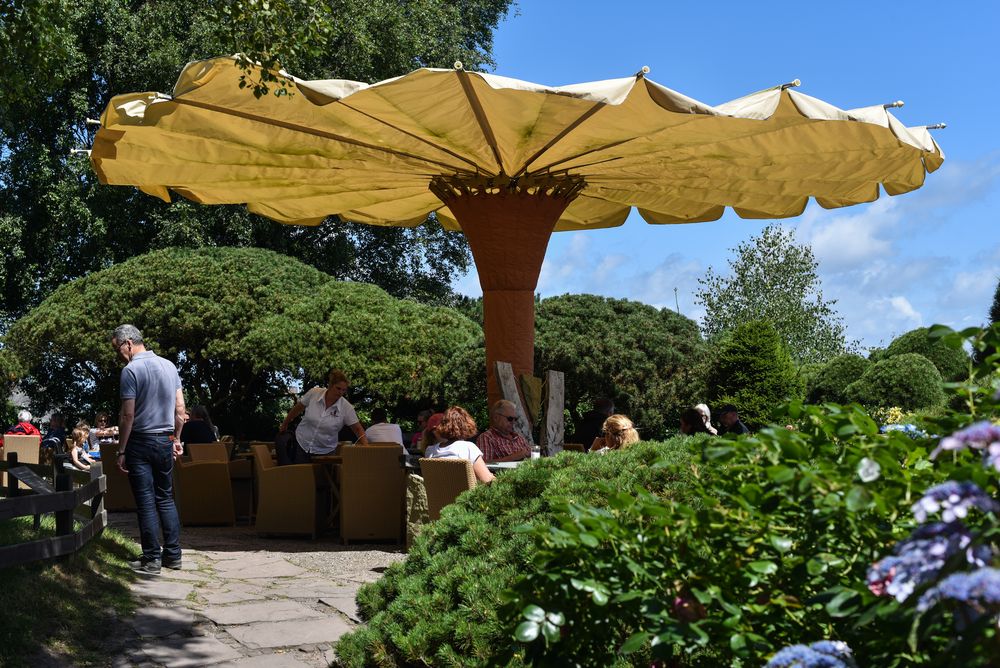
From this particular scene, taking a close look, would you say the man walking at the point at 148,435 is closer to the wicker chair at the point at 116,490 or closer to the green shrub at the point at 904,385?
the wicker chair at the point at 116,490

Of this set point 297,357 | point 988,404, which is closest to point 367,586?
point 988,404

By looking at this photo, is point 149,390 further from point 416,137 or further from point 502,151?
point 502,151

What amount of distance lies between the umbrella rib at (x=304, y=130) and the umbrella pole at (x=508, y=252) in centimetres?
53

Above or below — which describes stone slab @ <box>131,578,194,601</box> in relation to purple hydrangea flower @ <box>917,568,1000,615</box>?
below

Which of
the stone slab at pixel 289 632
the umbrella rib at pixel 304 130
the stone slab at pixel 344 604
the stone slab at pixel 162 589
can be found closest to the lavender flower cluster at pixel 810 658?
the stone slab at pixel 289 632

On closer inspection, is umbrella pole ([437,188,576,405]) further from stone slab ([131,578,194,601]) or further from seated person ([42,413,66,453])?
seated person ([42,413,66,453])

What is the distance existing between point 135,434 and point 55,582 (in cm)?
152

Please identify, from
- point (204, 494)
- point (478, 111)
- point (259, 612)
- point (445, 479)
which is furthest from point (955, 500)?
point (204, 494)

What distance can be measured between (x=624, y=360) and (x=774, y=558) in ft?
53.9

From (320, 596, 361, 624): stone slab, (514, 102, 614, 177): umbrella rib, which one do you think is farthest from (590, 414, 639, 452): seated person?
(320, 596, 361, 624): stone slab

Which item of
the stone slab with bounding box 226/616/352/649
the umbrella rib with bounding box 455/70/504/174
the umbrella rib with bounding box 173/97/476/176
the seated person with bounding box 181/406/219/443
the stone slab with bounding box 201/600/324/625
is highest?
the umbrella rib with bounding box 173/97/476/176

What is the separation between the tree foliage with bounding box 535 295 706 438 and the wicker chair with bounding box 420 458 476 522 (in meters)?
11.5

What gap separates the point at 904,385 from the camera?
2036 centimetres

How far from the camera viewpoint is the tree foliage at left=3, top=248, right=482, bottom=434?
64.6 ft
